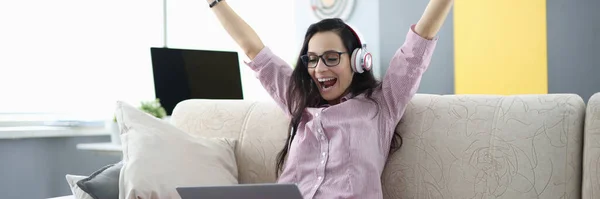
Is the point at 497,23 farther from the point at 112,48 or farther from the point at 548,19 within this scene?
the point at 112,48

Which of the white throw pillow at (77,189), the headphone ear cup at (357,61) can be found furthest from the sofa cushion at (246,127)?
the white throw pillow at (77,189)

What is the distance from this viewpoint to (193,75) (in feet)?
10.6

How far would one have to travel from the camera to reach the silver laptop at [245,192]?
4.19 feet

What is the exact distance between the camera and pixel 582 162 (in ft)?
5.04

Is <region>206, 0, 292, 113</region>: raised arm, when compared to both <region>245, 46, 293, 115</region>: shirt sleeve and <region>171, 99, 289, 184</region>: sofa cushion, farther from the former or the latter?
<region>171, 99, 289, 184</region>: sofa cushion

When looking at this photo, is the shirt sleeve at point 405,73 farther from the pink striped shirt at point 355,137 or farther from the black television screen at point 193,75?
the black television screen at point 193,75

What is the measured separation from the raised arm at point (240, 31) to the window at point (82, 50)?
113 centimetres

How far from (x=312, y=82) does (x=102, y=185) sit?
0.65 m

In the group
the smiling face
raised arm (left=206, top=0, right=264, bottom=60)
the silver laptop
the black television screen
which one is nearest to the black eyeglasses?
the smiling face

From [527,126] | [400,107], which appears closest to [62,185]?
[400,107]

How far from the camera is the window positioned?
330 cm

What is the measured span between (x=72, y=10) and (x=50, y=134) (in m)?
0.73

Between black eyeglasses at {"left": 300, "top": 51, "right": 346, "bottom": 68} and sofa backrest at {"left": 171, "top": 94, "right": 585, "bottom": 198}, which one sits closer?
sofa backrest at {"left": 171, "top": 94, "right": 585, "bottom": 198}

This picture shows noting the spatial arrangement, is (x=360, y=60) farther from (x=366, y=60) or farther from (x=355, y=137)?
(x=355, y=137)
